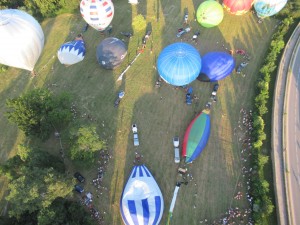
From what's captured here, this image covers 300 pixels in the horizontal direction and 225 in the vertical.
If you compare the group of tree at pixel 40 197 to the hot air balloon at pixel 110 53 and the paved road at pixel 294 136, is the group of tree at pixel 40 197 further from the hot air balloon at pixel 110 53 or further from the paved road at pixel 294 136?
the paved road at pixel 294 136

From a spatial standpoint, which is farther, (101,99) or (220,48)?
(220,48)

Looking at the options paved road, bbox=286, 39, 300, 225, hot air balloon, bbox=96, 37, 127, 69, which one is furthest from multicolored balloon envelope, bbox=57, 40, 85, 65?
paved road, bbox=286, 39, 300, 225

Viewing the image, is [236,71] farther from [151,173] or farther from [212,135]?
[151,173]

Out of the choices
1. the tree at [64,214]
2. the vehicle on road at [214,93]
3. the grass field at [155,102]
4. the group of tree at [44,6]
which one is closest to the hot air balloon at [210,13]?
the grass field at [155,102]

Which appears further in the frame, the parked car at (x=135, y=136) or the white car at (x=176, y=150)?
the parked car at (x=135, y=136)

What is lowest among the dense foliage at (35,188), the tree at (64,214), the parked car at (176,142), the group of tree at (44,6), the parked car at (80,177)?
the tree at (64,214)

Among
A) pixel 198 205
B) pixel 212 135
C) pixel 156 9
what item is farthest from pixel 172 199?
pixel 156 9

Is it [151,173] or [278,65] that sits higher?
[278,65]
